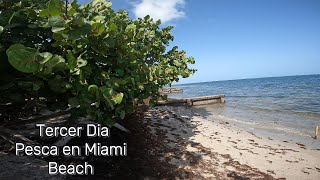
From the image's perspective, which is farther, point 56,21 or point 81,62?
point 81,62

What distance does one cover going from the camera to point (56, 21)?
7.27 ft

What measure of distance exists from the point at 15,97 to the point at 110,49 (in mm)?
1353

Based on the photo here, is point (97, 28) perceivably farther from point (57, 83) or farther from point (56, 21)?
point (57, 83)

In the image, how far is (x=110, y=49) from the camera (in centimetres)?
333

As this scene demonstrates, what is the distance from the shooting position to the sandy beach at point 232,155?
717 cm

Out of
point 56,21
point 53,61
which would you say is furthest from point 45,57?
point 56,21

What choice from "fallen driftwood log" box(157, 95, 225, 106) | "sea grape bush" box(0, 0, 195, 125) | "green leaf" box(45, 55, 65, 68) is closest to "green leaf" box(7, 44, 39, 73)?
"sea grape bush" box(0, 0, 195, 125)

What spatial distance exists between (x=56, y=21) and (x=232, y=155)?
25.9ft

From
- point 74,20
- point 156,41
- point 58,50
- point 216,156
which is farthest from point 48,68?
point 156,41

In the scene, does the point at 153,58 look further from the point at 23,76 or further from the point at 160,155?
the point at 23,76

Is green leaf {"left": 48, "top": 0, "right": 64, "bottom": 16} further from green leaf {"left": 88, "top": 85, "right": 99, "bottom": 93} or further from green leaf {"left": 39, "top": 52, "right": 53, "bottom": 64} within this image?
green leaf {"left": 88, "top": 85, "right": 99, "bottom": 93}

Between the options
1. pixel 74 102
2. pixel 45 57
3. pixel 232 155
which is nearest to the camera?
pixel 45 57

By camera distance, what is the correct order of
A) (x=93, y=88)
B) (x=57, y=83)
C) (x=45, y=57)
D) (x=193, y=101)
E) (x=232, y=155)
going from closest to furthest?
(x=45, y=57) < (x=93, y=88) < (x=57, y=83) < (x=232, y=155) < (x=193, y=101)

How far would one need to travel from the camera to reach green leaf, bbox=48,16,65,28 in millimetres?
2201
